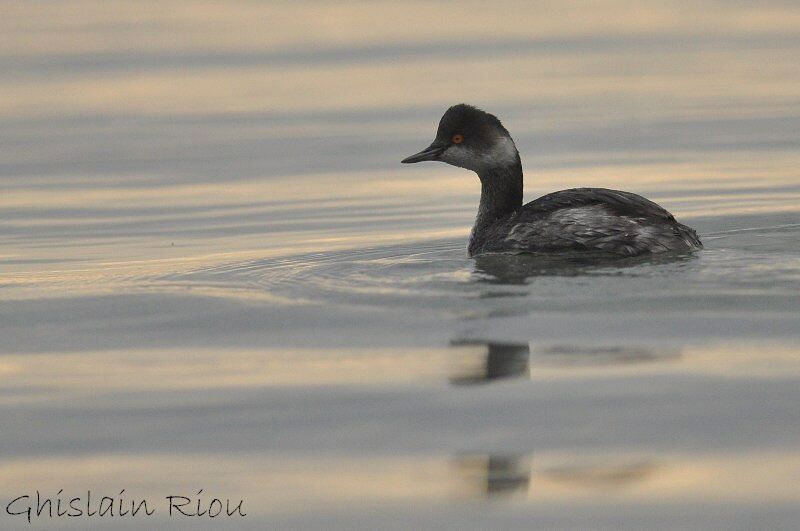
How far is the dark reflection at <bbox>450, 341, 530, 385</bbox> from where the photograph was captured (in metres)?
6.59

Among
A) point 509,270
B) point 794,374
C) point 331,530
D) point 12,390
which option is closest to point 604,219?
point 509,270

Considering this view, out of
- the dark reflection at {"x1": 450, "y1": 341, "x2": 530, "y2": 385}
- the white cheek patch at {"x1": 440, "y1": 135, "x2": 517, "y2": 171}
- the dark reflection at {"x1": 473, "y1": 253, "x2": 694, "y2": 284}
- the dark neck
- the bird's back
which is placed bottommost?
the dark reflection at {"x1": 450, "y1": 341, "x2": 530, "y2": 385}

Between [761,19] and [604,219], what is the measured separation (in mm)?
13922

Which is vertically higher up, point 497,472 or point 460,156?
point 460,156

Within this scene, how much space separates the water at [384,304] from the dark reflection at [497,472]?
1 centimetres

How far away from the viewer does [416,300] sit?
321 inches

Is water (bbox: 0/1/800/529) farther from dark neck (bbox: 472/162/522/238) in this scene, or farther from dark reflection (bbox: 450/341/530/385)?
dark neck (bbox: 472/162/522/238)

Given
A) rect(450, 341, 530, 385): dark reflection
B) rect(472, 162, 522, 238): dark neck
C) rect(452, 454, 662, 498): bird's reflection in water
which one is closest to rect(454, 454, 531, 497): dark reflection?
rect(452, 454, 662, 498): bird's reflection in water

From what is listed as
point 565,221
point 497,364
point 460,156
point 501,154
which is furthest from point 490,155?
point 497,364

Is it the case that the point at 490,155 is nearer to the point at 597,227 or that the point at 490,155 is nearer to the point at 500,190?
the point at 500,190

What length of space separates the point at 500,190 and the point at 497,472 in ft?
17.8

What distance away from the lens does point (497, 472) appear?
5.43 meters

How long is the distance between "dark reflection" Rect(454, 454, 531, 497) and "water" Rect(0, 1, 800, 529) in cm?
Answer: 1

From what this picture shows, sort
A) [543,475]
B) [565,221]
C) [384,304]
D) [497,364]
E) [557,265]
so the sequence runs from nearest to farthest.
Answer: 1. [543,475]
2. [497,364]
3. [384,304]
4. [557,265]
5. [565,221]
